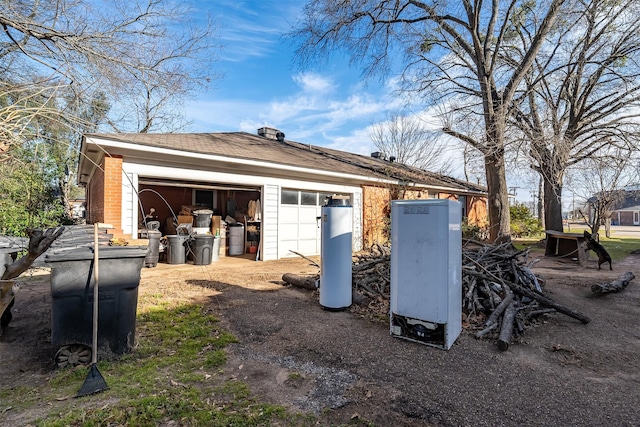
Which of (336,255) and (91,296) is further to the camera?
(336,255)

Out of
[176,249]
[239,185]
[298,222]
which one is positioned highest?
[239,185]

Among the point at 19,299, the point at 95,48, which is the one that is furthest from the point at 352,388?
the point at 95,48

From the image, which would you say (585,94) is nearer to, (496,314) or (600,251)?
(600,251)

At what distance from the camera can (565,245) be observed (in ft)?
35.5

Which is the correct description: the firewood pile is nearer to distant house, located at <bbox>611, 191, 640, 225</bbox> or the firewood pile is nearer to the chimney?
the chimney

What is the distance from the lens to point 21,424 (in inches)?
85.0

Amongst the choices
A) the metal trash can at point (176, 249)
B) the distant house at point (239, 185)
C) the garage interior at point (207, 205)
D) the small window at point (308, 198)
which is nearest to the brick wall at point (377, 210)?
the distant house at point (239, 185)

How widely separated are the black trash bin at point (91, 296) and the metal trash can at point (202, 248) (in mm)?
5612

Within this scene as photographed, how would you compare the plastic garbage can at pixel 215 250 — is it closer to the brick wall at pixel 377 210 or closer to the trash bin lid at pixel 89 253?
the brick wall at pixel 377 210

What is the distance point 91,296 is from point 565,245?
1309cm

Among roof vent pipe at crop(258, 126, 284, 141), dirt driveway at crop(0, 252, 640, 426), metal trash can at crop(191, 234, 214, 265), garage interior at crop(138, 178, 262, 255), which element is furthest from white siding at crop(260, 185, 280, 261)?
roof vent pipe at crop(258, 126, 284, 141)

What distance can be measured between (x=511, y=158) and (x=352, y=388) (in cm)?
1090

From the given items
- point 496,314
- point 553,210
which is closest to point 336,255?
point 496,314

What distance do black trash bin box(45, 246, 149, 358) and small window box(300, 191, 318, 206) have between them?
304 inches
